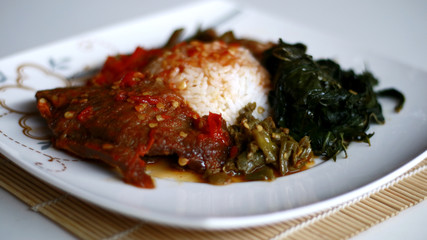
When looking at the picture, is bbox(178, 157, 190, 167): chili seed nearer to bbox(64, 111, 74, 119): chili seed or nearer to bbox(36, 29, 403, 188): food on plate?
bbox(36, 29, 403, 188): food on plate

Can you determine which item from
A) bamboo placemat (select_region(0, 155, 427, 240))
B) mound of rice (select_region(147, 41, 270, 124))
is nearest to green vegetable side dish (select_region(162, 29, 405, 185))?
mound of rice (select_region(147, 41, 270, 124))

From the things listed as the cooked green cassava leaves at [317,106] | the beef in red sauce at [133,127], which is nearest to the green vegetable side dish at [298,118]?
the cooked green cassava leaves at [317,106]

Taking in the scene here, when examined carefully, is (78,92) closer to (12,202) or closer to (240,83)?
(12,202)

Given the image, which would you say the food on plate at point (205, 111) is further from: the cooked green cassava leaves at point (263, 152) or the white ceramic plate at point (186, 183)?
the white ceramic plate at point (186, 183)

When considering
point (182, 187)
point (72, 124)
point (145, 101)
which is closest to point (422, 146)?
point (182, 187)

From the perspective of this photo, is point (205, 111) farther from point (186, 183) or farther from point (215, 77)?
point (186, 183)
